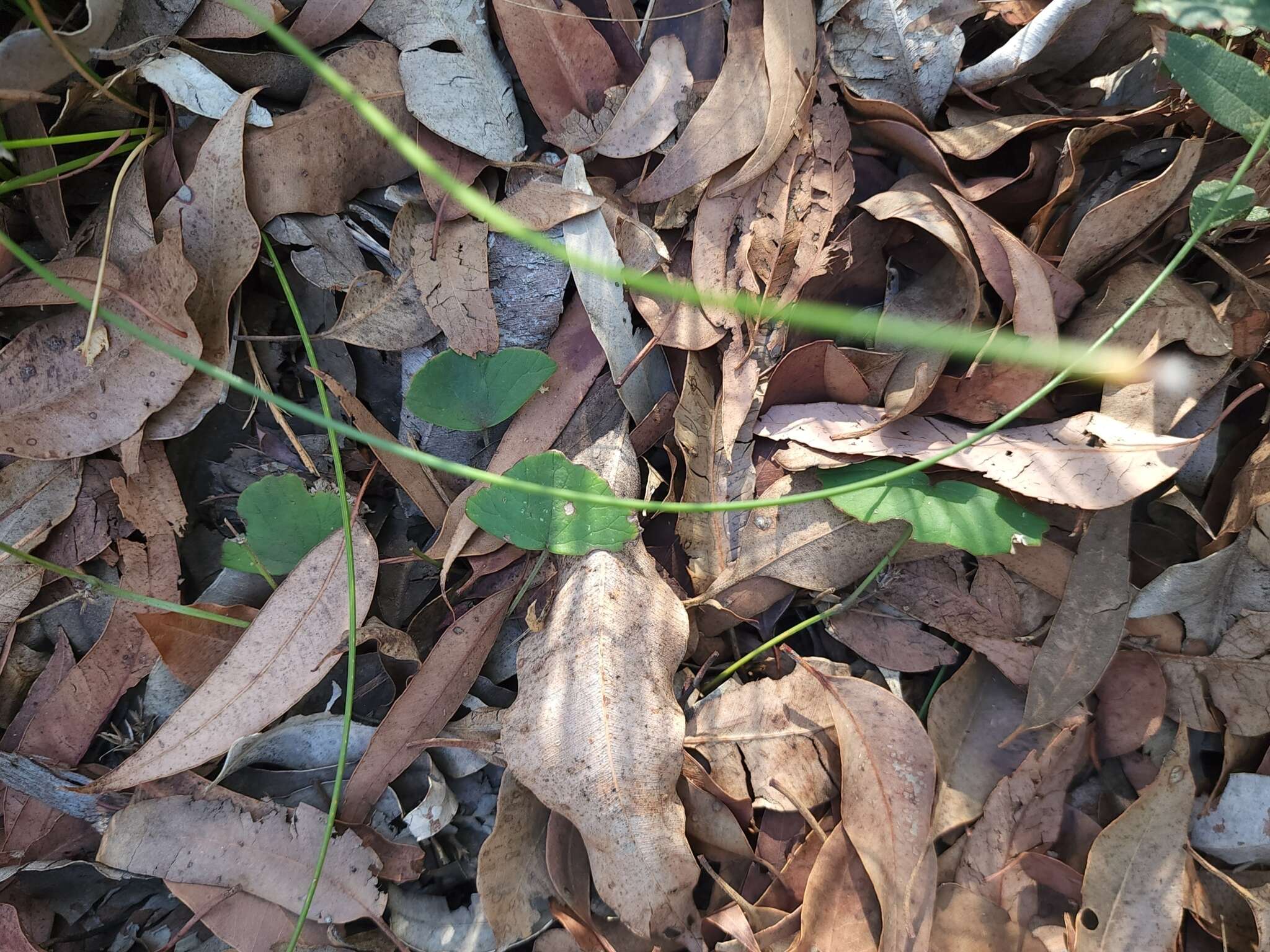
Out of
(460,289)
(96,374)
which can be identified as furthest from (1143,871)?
(96,374)

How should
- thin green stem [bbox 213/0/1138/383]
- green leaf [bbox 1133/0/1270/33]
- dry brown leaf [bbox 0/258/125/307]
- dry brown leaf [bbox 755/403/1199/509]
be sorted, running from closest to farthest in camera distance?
thin green stem [bbox 213/0/1138/383] → green leaf [bbox 1133/0/1270/33] → dry brown leaf [bbox 755/403/1199/509] → dry brown leaf [bbox 0/258/125/307]

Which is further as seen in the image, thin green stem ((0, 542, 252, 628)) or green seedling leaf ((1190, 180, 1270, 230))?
thin green stem ((0, 542, 252, 628))

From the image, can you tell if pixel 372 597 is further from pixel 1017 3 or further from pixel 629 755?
pixel 1017 3

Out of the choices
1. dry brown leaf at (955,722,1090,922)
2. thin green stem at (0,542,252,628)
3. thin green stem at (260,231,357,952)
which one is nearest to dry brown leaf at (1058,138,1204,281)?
dry brown leaf at (955,722,1090,922)

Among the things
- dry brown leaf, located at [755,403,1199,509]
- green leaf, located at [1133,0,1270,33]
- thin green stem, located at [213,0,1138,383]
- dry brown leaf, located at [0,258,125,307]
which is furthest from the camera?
dry brown leaf, located at [0,258,125,307]

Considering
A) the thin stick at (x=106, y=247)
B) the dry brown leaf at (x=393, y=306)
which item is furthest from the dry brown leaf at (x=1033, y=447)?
the thin stick at (x=106, y=247)

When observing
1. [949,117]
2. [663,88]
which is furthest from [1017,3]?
[663,88]

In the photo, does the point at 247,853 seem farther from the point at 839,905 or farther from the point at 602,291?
the point at 602,291

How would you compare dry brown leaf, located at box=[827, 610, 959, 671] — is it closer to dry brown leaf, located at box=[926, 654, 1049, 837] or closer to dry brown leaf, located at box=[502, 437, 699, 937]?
dry brown leaf, located at box=[926, 654, 1049, 837]
